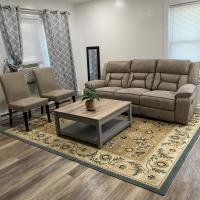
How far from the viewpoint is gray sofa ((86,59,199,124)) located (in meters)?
3.30

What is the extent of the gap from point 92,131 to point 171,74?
195 cm

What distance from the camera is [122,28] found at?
4.80 m

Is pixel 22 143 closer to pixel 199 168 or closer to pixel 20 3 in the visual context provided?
pixel 199 168

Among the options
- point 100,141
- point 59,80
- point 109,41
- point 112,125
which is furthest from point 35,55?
point 100,141

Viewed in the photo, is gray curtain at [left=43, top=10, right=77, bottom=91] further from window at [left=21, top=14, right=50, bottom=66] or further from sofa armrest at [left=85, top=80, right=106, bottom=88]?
sofa armrest at [left=85, top=80, right=106, bottom=88]

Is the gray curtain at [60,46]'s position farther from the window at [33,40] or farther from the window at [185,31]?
the window at [185,31]

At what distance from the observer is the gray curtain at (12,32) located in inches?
158

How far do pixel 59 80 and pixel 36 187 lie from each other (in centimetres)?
334

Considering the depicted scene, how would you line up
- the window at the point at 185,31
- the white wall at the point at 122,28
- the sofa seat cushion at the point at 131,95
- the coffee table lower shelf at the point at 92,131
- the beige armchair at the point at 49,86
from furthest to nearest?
the white wall at the point at 122,28
the beige armchair at the point at 49,86
the window at the point at 185,31
the sofa seat cushion at the point at 131,95
the coffee table lower shelf at the point at 92,131

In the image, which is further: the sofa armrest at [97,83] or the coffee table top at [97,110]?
the sofa armrest at [97,83]

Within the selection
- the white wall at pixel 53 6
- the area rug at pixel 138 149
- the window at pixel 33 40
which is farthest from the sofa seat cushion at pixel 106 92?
the white wall at pixel 53 6

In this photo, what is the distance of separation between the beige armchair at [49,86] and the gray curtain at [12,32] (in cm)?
47

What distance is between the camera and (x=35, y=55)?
4.82 meters

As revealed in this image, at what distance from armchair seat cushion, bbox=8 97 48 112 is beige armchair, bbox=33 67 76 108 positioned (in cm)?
36
